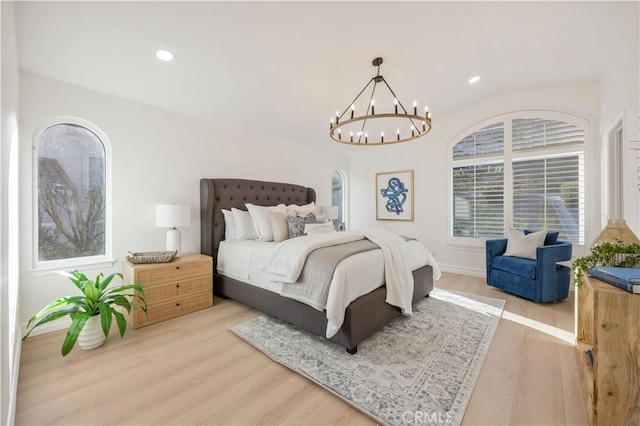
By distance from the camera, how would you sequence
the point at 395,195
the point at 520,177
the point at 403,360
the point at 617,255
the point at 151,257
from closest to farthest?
the point at 617,255, the point at 403,360, the point at 151,257, the point at 520,177, the point at 395,195

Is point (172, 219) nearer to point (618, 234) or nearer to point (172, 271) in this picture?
point (172, 271)

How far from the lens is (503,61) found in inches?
127

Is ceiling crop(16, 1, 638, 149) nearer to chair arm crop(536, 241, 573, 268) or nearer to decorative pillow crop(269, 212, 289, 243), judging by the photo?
decorative pillow crop(269, 212, 289, 243)

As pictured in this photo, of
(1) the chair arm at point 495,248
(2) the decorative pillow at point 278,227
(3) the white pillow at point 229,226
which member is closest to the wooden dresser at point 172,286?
(3) the white pillow at point 229,226

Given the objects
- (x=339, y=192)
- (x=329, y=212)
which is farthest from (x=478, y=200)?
(x=339, y=192)

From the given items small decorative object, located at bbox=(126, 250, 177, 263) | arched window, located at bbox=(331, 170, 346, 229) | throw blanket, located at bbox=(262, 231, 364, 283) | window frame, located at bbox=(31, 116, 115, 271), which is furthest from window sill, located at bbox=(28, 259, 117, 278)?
arched window, located at bbox=(331, 170, 346, 229)

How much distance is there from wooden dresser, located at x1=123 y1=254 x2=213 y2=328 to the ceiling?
6.29 feet

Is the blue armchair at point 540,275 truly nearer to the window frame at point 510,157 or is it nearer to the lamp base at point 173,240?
the window frame at point 510,157

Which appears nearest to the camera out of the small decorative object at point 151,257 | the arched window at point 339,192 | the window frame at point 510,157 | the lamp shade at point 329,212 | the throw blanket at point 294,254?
the throw blanket at point 294,254

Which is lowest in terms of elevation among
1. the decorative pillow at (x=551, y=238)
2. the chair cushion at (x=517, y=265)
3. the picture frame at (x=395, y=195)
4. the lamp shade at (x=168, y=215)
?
the chair cushion at (x=517, y=265)

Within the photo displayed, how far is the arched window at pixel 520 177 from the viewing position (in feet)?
12.1

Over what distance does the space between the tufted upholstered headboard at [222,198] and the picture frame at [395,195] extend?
215 centimetres

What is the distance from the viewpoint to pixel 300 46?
8.39 ft

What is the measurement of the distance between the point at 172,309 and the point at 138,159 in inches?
69.0
